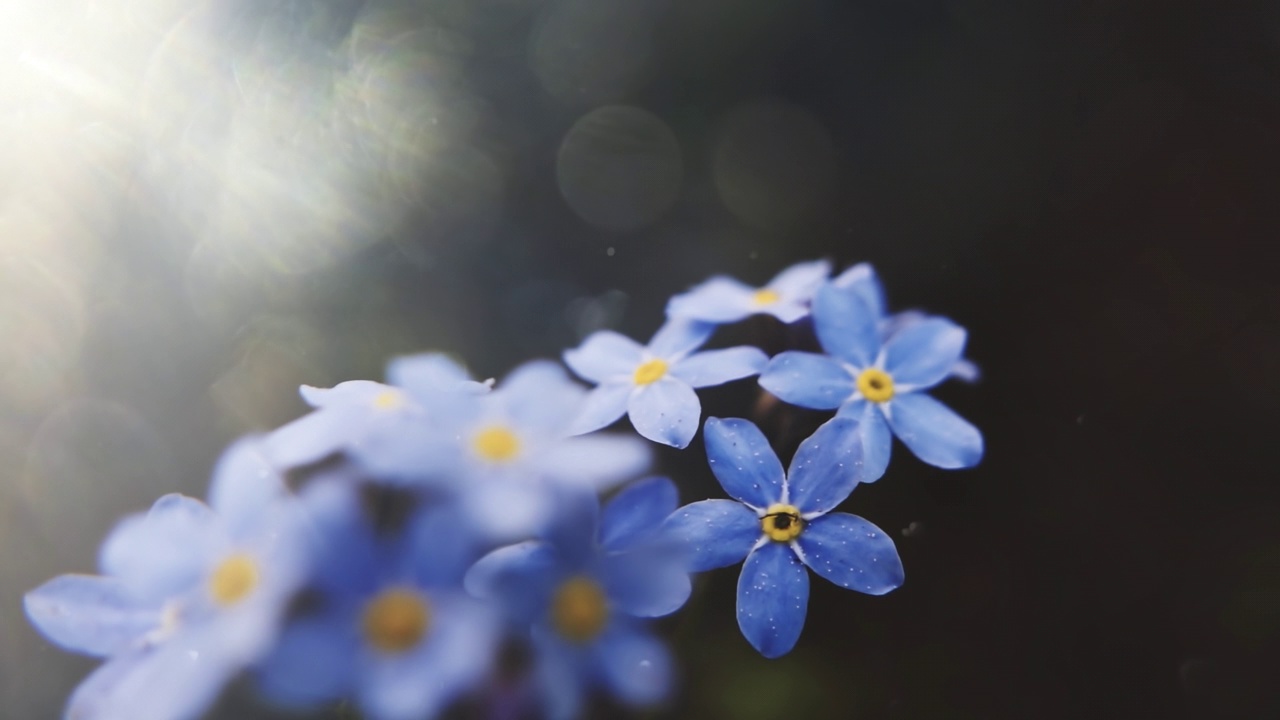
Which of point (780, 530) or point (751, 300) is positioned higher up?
point (751, 300)

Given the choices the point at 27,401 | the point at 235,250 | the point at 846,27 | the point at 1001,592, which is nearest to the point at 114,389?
the point at 27,401

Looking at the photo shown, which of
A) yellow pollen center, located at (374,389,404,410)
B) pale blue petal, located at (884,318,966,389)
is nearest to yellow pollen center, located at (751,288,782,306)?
pale blue petal, located at (884,318,966,389)

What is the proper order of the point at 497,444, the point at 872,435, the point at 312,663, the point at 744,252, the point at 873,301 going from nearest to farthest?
the point at 312,663 → the point at 497,444 → the point at 872,435 → the point at 873,301 → the point at 744,252

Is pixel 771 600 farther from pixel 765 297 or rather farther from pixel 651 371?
pixel 765 297

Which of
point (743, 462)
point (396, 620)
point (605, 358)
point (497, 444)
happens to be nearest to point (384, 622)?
point (396, 620)

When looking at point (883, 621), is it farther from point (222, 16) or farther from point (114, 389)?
point (222, 16)

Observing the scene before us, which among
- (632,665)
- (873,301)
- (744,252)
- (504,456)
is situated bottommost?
(632,665)

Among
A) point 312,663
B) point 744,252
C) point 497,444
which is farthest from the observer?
point 744,252

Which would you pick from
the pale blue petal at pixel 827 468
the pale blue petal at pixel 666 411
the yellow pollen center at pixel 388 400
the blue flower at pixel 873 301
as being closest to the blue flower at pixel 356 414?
the yellow pollen center at pixel 388 400
